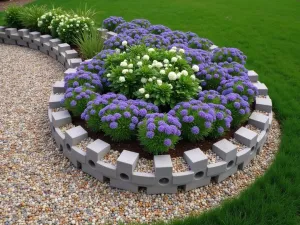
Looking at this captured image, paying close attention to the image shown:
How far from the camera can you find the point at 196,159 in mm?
3482

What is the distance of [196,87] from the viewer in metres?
4.30

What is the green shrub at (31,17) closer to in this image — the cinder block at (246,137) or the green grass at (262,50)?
the green grass at (262,50)

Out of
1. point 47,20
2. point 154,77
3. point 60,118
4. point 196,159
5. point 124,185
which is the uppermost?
point 154,77

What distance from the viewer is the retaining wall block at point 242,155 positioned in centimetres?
380

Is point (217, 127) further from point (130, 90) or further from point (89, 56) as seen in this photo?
point (89, 56)

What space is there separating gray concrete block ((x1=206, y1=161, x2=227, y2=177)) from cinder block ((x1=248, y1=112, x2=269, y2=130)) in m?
1.04

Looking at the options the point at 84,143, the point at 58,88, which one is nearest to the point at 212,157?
the point at 84,143

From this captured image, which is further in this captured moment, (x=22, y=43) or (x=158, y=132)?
(x=22, y=43)

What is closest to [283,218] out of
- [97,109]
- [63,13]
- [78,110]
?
[97,109]

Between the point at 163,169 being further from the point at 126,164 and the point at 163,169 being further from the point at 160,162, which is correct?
the point at 126,164

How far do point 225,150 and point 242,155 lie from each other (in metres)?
0.33

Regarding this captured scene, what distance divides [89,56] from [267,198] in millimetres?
4879

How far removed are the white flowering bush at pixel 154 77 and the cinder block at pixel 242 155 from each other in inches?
41.2

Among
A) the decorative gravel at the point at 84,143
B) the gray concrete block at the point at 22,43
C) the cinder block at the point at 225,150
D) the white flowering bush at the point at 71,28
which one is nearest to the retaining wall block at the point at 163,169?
the cinder block at the point at 225,150
